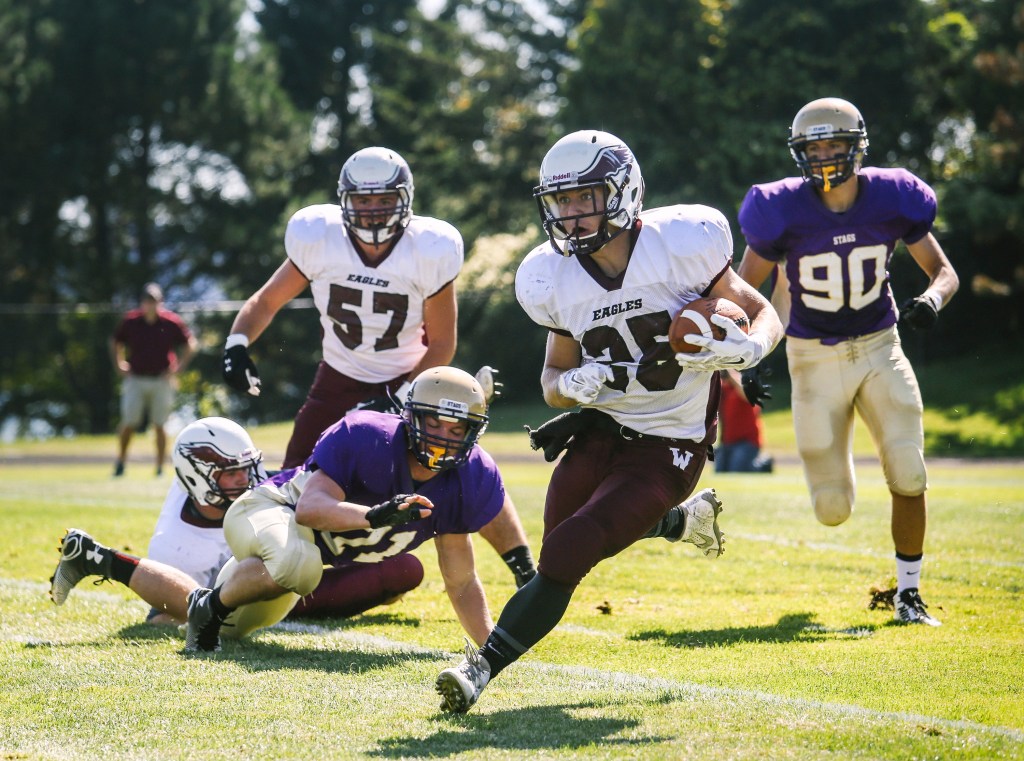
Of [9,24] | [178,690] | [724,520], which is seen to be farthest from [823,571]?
[9,24]

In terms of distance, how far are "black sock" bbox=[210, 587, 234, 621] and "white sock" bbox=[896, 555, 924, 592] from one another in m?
2.34

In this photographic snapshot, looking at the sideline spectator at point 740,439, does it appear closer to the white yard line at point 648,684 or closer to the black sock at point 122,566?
the white yard line at point 648,684

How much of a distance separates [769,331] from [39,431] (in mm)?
23498

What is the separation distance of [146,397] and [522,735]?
365 inches

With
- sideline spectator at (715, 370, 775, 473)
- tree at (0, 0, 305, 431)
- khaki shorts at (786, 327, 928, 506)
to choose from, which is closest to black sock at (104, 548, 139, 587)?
khaki shorts at (786, 327, 928, 506)

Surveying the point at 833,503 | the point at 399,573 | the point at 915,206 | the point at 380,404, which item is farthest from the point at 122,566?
the point at 915,206

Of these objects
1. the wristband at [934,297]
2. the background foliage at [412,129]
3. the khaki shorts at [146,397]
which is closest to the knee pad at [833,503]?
the wristband at [934,297]

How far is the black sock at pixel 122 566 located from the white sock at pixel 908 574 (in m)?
2.69

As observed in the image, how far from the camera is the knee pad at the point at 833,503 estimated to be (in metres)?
4.96

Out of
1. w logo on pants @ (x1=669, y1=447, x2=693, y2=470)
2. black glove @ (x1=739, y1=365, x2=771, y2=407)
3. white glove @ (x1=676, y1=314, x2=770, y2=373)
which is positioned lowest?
w logo on pants @ (x1=669, y1=447, x2=693, y2=470)

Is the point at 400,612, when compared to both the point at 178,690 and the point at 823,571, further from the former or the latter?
the point at 823,571

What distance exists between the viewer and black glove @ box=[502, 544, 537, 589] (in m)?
4.83

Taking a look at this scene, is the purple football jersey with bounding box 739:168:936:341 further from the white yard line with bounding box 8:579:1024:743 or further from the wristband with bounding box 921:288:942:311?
the white yard line with bounding box 8:579:1024:743

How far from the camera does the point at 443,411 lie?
3760mm
